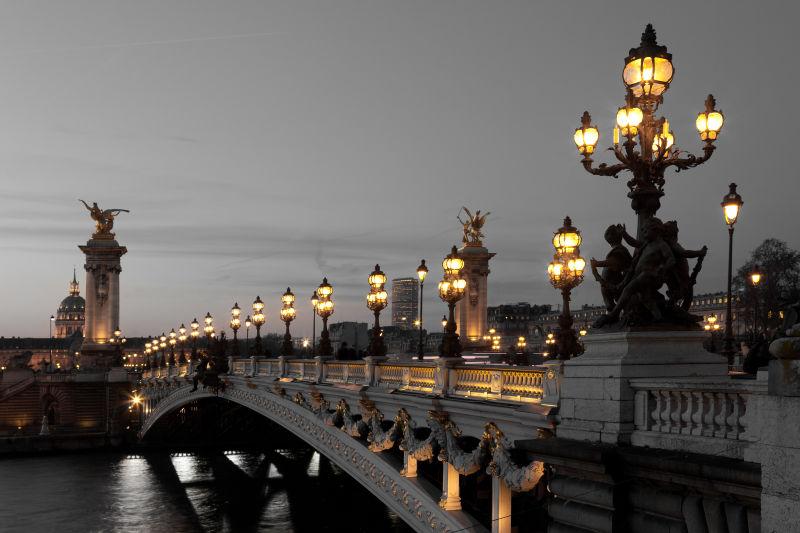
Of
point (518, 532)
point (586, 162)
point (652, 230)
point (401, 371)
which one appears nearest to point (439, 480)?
point (401, 371)

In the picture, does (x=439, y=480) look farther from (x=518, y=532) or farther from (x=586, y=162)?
(x=586, y=162)

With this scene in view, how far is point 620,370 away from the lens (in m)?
11.3

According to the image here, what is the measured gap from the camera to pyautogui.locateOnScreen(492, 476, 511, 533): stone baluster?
15.9 m

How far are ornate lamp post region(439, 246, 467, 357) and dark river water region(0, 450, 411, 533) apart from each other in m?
19.9

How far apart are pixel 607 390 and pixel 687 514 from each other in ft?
6.14

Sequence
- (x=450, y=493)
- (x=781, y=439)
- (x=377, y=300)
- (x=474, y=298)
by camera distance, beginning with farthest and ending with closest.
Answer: (x=474, y=298)
(x=377, y=300)
(x=450, y=493)
(x=781, y=439)

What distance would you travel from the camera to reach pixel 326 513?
45906 millimetres

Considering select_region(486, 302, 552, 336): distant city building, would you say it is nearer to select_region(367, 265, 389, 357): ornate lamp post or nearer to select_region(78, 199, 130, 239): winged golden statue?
select_region(78, 199, 130, 239): winged golden statue

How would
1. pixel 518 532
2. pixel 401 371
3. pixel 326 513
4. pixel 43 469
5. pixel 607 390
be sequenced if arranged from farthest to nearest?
1. pixel 43 469
2. pixel 326 513
3. pixel 401 371
4. pixel 518 532
5. pixel 607 390

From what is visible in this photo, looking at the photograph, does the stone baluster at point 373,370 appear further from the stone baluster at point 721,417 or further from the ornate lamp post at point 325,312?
the stone baluster at point 721,417

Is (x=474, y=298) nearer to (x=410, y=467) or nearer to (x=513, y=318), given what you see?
(x=410, y=467)

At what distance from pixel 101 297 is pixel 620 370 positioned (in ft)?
334

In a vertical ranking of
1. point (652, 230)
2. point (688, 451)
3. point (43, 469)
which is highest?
point (652, 230)

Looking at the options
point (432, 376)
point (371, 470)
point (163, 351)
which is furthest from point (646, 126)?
point (163, 351)
